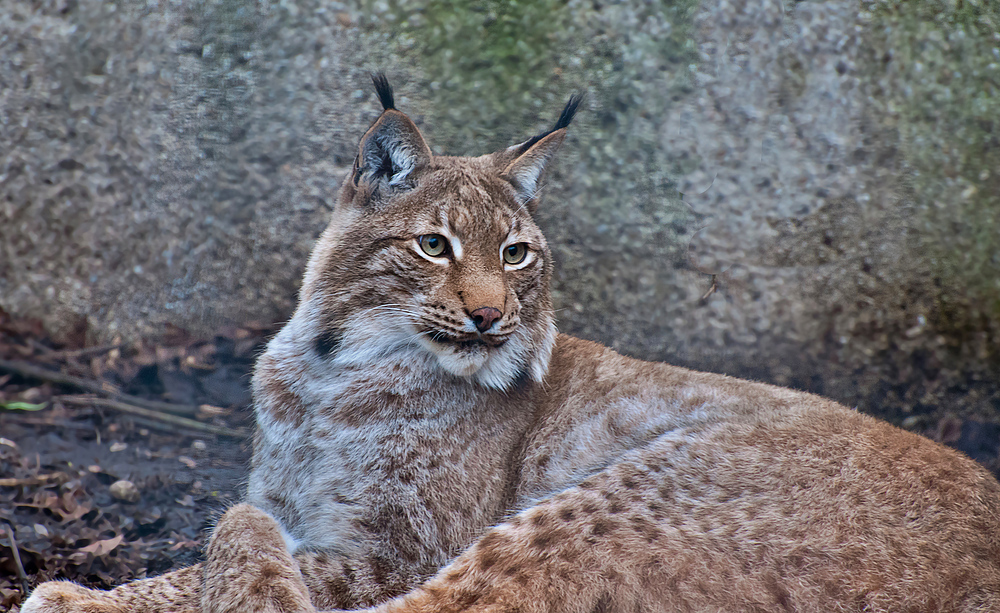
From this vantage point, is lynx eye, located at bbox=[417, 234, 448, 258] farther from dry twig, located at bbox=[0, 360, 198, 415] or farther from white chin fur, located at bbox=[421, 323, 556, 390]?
dry twig, located at bbox=[0, 360, 198, 415]

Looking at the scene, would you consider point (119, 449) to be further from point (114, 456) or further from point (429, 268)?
point (429, 268)

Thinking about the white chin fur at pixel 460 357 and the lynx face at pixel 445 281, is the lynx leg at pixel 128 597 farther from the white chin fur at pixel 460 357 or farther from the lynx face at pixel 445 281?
the white chin fur at pixel 460 357

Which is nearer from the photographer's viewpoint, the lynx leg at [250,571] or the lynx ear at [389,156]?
the lynx leg at [250,571]

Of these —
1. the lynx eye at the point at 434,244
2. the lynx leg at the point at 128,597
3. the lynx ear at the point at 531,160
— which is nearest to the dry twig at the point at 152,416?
the lynx leg at the point at 128,597

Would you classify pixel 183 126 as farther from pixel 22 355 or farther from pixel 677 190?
pixel 677 190

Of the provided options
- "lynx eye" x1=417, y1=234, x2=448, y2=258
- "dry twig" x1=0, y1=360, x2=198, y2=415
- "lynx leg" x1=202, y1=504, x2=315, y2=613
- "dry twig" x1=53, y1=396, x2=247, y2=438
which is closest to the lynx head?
"lynx eye" x1=417, y1=234, x2=448, y2=258

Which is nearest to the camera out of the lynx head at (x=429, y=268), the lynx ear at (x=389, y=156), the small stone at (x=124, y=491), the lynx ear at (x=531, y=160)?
the lynx head at (x=429, y=268)

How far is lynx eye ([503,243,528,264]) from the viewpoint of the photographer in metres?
3.24

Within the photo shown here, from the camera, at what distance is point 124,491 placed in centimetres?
393

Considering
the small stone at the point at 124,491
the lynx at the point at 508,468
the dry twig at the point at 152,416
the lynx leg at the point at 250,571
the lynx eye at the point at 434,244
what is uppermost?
the lynx eye at the point at 434,244

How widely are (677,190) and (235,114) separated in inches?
110

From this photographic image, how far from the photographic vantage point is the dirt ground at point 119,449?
348cm

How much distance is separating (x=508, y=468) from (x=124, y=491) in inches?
83.4

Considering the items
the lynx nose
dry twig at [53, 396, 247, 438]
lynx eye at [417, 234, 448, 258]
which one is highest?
lynx eye at [417, 234, 448, 258]
